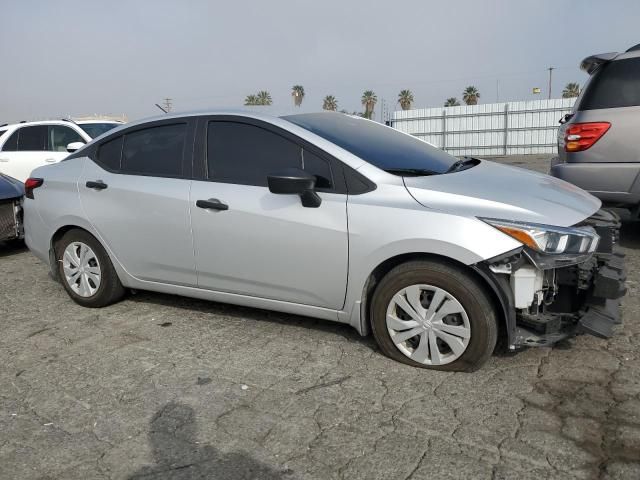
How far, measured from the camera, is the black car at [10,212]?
21.8 feet

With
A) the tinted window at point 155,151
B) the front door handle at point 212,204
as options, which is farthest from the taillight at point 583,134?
the tinted window at point 155,151

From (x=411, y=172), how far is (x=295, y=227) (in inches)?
32.0

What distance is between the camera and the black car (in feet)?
21.8

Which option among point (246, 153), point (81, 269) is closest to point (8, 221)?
point (81, 269)

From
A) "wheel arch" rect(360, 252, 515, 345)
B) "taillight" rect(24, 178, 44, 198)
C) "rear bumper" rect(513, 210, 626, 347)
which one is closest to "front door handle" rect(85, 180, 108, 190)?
"taillight" rect(24, 178, 44, 198)

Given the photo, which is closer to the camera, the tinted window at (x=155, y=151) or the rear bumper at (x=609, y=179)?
the tinted window at (x=155, y=151)

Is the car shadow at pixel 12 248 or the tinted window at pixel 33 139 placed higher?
the tinted window at pixel 33 139

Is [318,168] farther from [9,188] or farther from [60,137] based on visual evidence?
[60,137]

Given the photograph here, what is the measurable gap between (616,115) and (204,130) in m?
3.74

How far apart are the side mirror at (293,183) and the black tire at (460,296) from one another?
0.69 meters

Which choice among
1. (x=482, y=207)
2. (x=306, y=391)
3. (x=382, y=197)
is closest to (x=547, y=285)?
(x=482, y=207)

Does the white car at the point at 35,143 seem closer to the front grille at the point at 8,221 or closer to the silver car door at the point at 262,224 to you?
the front grille at the point at 8,221

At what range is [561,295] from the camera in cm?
322

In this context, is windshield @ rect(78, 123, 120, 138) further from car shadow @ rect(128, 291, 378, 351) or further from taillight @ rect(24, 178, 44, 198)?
car shadow @ rect(128, 291, 378, 351)
